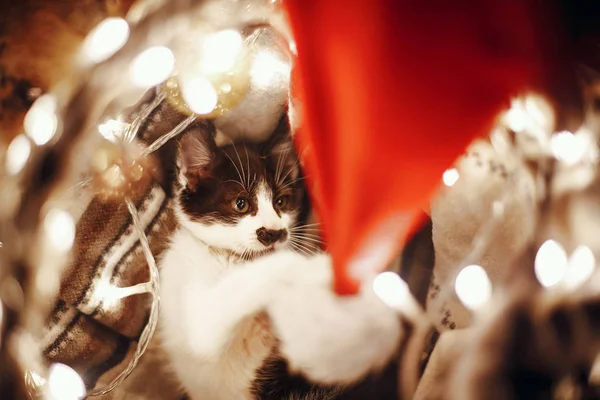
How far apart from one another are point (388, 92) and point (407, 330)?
0.27 metres

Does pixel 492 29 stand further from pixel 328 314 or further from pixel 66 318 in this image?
pixel 66 318

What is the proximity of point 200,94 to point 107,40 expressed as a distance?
121 millimetres

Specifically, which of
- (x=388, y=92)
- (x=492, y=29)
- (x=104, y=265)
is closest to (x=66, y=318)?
(x=104, y=265)

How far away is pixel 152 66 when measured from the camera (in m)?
0.55

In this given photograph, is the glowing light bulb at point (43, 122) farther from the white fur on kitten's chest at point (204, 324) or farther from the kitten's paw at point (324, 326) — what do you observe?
the kitten's paw at point (324, 326)

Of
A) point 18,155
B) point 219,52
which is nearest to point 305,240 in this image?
point 219,52

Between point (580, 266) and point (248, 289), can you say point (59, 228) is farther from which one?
point (580, 266)

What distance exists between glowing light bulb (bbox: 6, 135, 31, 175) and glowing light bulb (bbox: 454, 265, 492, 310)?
1.65 ft

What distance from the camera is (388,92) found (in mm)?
581

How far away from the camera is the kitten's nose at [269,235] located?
55 cm

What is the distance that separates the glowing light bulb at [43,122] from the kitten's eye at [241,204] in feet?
0.70

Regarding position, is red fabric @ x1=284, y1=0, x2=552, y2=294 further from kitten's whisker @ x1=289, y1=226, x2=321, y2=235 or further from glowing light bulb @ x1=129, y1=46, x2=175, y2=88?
glowing light bulb @ x1=129, y1=46, x2=175, y2=88

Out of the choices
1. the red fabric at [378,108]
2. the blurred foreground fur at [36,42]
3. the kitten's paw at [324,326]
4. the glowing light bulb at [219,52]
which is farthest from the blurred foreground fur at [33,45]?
the kitten's paw at [324,326]

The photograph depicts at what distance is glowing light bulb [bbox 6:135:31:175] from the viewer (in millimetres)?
567
